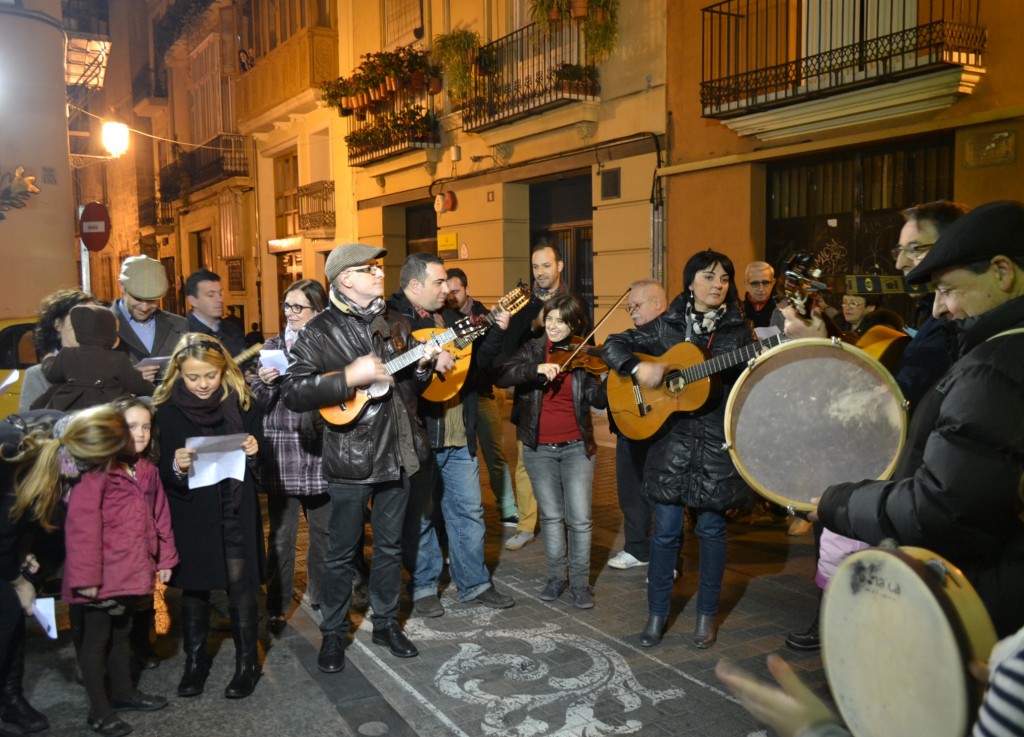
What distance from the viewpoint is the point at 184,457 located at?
425 centimetres

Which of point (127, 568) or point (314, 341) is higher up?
point (314, 341)

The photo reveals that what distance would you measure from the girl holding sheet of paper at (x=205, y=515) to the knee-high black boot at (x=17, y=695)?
639 millimetres

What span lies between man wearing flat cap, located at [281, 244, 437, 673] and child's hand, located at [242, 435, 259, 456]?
265mm

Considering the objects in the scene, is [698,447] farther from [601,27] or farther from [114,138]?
[114,138]

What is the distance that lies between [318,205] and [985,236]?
21386mm

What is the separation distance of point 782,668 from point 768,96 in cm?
969

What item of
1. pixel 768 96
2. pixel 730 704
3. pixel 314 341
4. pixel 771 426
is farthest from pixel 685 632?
pixel 768 96

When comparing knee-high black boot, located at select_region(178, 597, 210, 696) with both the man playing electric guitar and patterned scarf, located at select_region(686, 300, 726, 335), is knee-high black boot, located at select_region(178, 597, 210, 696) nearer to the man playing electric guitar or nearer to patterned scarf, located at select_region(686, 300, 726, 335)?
the man playing electric guitar

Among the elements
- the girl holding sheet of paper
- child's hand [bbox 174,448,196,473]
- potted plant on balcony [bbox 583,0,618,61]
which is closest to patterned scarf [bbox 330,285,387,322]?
the girl holding sheet of paper

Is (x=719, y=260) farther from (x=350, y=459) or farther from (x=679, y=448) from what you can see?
(x=350, y=459)

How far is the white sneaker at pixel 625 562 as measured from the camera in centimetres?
629

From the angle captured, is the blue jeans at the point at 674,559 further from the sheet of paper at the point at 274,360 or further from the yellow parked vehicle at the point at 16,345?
the yellow parked vehicle at the point at 16,345

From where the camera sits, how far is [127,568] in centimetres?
398

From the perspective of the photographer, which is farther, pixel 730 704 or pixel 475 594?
pixel 475 594
